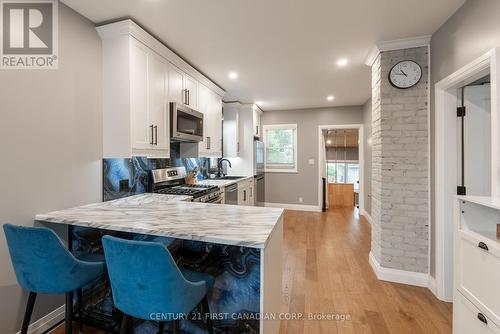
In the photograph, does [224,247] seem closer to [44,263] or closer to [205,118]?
[44,263]

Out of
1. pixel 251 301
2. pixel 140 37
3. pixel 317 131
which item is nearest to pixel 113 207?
pixel 251 301

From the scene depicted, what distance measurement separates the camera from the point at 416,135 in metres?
2.45

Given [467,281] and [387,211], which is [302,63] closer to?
[387,211]

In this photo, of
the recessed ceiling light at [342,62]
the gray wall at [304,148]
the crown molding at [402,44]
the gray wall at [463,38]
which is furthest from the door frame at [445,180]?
the gray wall at [304,148]

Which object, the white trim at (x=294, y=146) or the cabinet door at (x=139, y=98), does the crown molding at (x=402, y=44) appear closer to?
the cabinet door at (x=139, y=98)

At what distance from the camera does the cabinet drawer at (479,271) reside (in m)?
1.14

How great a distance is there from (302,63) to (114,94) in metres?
2.28

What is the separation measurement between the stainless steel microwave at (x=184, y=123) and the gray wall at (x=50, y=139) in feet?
2.39

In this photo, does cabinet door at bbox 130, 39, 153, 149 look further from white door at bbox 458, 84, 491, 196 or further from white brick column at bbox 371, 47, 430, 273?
white door at bbox 458, 84, 491, 196

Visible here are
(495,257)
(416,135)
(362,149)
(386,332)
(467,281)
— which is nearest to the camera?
(495,257)

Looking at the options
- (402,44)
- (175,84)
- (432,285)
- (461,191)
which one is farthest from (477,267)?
(175,84)

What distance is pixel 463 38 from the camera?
1.90 metres

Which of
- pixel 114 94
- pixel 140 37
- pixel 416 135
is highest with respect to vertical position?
pixel 140 37

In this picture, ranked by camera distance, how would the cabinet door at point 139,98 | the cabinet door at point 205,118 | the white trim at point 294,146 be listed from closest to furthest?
the cabinet door at point 139,98 < the cabinet door at point 205,118 < the white trim at point 294,146
